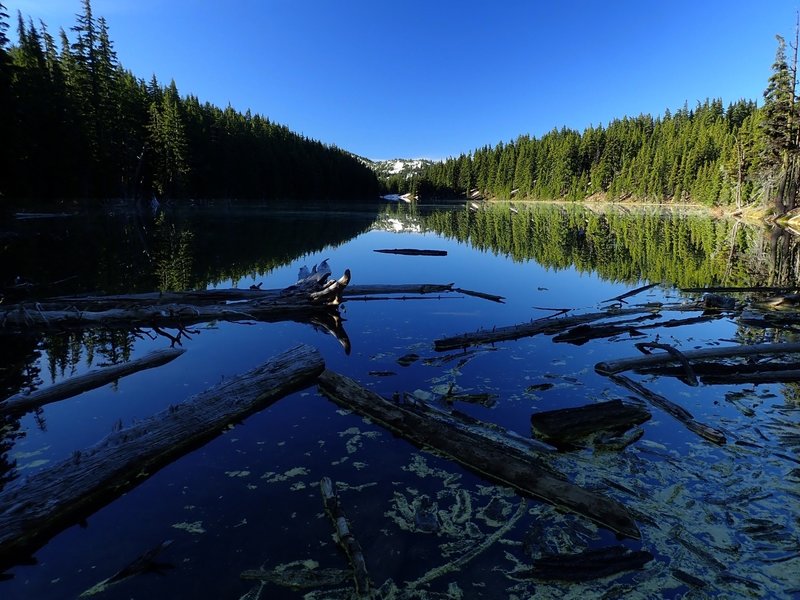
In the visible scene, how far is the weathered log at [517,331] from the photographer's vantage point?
10961 millimetres

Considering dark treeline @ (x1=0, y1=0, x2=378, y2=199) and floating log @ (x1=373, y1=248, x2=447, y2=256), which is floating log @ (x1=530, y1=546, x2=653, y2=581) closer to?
floating log @ (x1=373, y1=248, x2=447, y2=256)

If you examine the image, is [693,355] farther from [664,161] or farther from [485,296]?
[664,161]

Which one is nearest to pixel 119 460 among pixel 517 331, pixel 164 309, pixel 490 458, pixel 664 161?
pixel 490 458

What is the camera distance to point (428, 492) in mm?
5277

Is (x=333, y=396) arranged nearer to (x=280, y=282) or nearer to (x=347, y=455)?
(x=347, y=455)

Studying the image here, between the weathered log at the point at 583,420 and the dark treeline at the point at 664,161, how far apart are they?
67.1 metres

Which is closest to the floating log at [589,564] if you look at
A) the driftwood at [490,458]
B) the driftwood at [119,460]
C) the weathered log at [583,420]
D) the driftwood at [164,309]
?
the driftwood at [490,458]

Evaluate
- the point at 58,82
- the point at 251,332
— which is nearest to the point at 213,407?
the point at 251,332

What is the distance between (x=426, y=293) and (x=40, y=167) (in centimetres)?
5743

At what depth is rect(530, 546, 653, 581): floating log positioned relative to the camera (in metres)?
4.00

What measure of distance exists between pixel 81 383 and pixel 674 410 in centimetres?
1144

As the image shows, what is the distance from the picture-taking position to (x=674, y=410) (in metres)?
7.35

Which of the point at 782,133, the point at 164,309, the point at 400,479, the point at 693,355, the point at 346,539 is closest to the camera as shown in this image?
the point at 346,539

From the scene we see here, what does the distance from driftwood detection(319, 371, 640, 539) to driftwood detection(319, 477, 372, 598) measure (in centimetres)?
173
